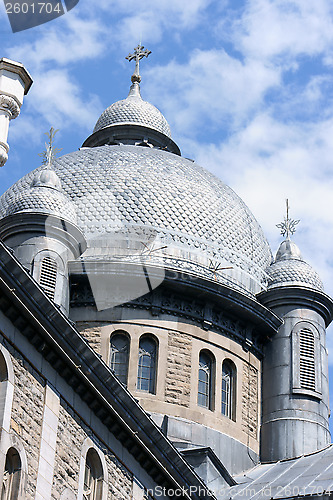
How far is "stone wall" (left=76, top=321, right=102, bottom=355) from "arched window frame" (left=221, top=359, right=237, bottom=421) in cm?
417

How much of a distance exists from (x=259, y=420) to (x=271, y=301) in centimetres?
402

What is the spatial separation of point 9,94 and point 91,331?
63.8 ft

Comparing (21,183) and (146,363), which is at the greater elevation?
(21,183)

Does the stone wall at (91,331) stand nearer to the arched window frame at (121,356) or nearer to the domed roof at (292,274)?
the arched window frame at (121,356)

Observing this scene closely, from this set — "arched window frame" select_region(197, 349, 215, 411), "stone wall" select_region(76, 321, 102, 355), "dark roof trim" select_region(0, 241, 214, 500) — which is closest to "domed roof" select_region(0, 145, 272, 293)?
"stone wall" select_region(76, 321, 102, 355)

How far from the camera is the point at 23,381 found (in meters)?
18.4

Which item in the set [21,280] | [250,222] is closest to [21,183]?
[250,222]

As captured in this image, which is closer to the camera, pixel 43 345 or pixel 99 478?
pixel 43 345

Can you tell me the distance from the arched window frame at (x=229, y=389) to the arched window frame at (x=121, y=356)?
3250 mm

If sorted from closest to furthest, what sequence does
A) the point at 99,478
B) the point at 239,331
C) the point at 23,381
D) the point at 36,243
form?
1. the point at 23,381
2. the point at 99,478
3. the point at 36,243
4. the point at 239,331

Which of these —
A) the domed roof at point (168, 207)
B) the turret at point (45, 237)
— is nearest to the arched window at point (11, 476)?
the turret at point (45, 237)

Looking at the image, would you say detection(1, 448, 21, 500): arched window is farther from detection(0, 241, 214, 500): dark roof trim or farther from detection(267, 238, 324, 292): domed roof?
detection(267, 238, 324, 292): domed roof

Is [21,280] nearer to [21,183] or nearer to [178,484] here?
[178,484]

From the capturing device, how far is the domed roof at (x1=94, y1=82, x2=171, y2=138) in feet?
144
